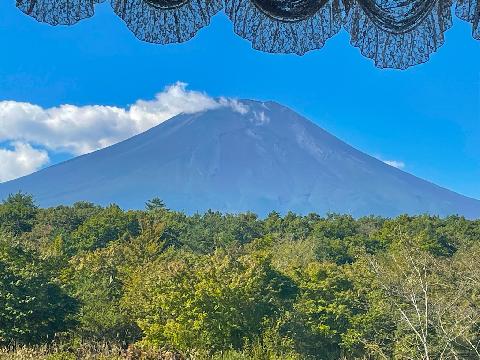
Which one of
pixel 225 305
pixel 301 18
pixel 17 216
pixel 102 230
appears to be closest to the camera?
pixel 301 18

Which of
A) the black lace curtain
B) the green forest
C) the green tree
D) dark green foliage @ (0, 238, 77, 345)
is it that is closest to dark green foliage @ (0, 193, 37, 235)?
the green tree

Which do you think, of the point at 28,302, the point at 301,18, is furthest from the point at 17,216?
the point at 301,18

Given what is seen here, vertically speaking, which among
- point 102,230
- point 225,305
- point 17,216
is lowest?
point 225,305

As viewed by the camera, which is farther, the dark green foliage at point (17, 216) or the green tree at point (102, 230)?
the dark green foliage at point (17, 216)

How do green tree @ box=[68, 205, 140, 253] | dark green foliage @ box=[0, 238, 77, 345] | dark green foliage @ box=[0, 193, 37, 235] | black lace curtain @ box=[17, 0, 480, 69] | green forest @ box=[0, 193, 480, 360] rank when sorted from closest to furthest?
black lace curtain @ box=[17, 0, 480, 69] → green forest @ box=[0, 193, 480, 360] → dark green foliage @ box=[0, 238, 77, 345] → green tree @ box=[68, 205, 140, 253] → dark green foliage @ box=[0, 193, 37, 235]

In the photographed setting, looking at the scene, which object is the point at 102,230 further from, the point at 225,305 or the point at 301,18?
the point at 301,18

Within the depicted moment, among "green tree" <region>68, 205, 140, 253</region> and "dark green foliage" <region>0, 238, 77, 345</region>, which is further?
"green tree" <region>68, 205, 140, 253</region>

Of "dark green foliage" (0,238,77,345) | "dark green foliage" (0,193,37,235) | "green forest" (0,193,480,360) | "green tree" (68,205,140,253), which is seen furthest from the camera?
"dark green foliage" (0,193,37,235)

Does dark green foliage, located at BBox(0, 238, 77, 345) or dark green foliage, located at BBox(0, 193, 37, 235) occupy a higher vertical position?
dark green foliage, located at BBox(0, 193, 37, 235)

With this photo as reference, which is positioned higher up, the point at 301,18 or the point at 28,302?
the point at 301,18

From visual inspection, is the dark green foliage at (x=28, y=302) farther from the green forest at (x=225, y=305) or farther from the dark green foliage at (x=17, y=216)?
the dark green foliage at (x=17, y=216)

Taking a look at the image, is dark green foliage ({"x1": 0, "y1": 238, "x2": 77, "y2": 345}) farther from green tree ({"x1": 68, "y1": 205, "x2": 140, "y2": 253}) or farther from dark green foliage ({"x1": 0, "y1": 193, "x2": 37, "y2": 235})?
dark green foliage ({"x1": 0, "y1": 193, "x2": 37, "y2": 235})

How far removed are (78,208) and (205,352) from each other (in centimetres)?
2326

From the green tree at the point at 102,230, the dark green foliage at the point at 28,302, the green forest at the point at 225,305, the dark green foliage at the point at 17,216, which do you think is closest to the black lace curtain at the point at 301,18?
the green forest at the point at 225,305
